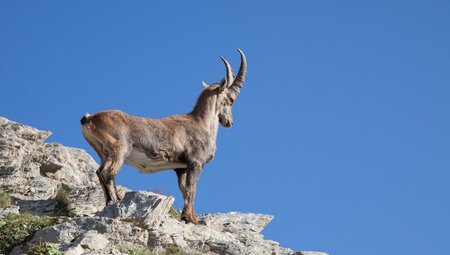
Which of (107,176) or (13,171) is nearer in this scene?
(107,176)

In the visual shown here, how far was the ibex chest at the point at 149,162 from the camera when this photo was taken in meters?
18.6

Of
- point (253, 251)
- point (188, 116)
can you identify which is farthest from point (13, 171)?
point (253, 251)

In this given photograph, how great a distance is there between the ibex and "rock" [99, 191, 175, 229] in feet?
6.17

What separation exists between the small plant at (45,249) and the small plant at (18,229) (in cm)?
105

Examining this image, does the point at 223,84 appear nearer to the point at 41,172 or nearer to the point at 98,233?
the point at 41,172

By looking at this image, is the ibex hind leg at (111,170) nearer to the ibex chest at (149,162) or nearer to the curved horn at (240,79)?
the ibex chest at (149,162)

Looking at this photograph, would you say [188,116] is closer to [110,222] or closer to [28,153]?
[28,153]

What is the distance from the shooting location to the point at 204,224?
19062mm

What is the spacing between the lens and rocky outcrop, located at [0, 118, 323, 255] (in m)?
15.0

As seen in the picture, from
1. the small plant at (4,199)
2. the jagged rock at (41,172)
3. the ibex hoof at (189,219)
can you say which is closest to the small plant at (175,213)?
the ibex hoof at (189,219)

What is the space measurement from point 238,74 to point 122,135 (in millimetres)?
4822

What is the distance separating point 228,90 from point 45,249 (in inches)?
365

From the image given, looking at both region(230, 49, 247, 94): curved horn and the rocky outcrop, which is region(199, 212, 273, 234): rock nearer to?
the rocky outcrop

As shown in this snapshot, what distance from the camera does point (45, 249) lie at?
13578 mm
